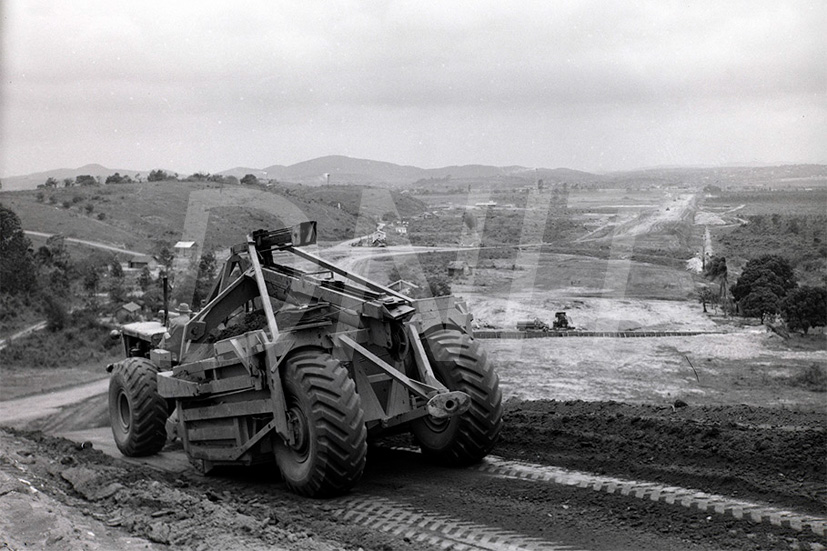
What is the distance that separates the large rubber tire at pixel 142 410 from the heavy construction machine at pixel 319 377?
17.5 inches

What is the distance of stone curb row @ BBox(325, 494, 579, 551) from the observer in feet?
24.2

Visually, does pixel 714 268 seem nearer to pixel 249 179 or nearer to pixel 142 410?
pixel 142 410

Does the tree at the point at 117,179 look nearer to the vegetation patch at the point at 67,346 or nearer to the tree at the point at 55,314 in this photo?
the tree at the point at 55,314

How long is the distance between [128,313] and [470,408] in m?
22.7

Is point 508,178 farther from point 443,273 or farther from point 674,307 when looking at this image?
point 674,307

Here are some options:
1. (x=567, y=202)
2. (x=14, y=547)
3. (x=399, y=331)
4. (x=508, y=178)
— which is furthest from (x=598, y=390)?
(x=508, y=178)

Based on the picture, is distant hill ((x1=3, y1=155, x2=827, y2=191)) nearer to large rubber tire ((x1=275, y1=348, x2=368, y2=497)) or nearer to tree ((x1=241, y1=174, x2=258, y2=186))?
tree ((x1=241, y1=174, x2=258, y2=186))

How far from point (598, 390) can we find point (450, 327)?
700 cm

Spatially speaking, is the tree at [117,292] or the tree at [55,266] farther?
the tree at [55,266]

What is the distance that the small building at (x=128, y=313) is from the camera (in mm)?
29392

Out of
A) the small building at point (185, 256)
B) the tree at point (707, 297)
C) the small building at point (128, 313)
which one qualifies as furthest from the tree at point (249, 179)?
the tree at point (707, 297)

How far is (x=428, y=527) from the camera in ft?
26.1

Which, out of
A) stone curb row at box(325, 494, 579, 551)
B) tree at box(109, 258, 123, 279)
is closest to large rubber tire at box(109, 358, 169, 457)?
stone curb row at box(325, 494, 579, 551)

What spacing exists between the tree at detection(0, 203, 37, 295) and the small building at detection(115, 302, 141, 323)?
4.37 metres
